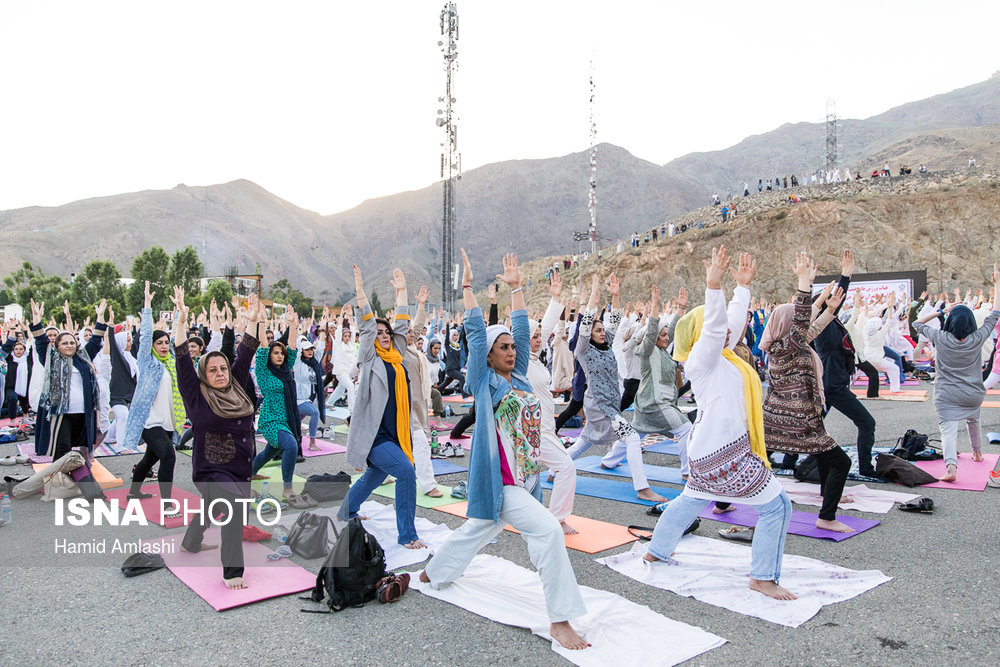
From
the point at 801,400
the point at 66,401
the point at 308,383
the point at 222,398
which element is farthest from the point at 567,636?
the point at 308,383

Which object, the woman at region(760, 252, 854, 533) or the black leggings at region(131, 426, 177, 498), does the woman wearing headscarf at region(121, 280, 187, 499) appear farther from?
the woman at region(760, 252, 854, 533)

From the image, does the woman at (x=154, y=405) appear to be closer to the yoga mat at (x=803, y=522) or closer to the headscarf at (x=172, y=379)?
the headscarf at (x=172, y=379)

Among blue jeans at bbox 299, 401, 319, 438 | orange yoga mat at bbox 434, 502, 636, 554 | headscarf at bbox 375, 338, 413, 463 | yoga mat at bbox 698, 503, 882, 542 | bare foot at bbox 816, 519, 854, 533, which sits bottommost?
orange yoga mat at bbox 434, 502, 636, 554

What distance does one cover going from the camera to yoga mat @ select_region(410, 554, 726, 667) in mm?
3160

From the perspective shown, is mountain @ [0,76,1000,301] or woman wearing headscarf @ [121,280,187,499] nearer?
woman wearing headscarf @ [121,280,187,499]

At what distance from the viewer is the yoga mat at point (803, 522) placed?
4906 millimetres

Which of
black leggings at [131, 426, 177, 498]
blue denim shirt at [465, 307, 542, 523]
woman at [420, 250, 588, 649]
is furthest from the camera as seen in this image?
black leggings at [131, 426, 177, 498]

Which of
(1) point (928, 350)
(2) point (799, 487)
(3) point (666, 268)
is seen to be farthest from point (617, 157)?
(2) point (799, 487)

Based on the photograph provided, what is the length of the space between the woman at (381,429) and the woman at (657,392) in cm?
241

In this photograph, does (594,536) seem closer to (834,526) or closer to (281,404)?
(834,526)

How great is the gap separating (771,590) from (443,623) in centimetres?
187

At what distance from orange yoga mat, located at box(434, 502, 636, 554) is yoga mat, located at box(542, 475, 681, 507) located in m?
0.73

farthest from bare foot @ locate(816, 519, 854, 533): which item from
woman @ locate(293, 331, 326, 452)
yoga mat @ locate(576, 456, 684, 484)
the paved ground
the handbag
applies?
woman @ locate(293, 331, 326, 452)

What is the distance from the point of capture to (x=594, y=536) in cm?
511
